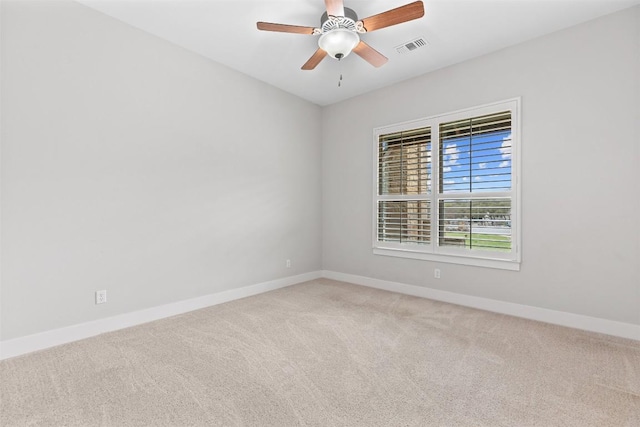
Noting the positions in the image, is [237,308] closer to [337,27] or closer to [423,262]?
[423,262]

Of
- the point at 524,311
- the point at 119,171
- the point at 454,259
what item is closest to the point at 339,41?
the point at 119,171

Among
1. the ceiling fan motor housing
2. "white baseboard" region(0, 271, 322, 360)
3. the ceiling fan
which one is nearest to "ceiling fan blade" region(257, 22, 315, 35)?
the ceiling fan

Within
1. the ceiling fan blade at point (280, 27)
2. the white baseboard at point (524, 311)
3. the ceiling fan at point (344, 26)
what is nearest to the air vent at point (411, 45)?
the ceiling fan at point (344, 26)

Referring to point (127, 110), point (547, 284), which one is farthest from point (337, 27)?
point (547, 284)

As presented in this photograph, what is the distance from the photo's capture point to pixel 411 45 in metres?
3.24

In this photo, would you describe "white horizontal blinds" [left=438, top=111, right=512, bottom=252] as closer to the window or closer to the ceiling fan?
the window

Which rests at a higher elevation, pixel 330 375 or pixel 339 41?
pixel 339 41

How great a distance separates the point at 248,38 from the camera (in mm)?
3143

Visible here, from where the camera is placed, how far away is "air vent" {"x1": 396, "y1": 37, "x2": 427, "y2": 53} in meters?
3.16

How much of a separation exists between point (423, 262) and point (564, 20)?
285 centimetres

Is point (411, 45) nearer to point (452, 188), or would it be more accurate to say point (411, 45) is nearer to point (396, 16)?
point (396, 16)

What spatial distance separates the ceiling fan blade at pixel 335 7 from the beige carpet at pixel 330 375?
2635 millimetres

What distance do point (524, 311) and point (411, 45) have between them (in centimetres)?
305

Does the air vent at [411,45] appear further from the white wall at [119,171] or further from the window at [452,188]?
the white wall at [119,171]
